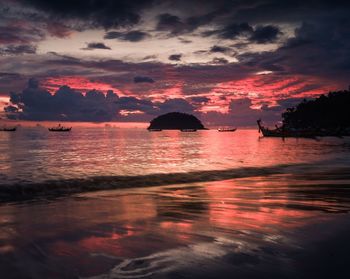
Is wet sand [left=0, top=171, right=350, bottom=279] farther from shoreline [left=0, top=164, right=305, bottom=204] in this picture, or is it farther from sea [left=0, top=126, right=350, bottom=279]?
shoreline [left=0, top=164, right=305, bottom=204]

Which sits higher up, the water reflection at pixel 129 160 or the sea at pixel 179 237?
the sea at pixel 179 237

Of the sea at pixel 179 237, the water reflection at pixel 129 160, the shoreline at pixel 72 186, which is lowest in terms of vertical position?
the water reflection at pixel 129 160

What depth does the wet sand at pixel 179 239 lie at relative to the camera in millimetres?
5418

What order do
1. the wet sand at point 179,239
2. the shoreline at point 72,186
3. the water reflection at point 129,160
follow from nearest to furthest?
the wet sand at point 179,239 < the shoreline at point 72,186 < the water reflection at point 129,160

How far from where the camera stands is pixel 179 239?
284 inches

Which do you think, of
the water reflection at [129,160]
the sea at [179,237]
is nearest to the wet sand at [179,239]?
the sea at [179,237]

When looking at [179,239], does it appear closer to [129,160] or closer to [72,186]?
[72,186]

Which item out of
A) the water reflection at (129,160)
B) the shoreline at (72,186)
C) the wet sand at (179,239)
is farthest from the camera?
the water reflection at (129,160)

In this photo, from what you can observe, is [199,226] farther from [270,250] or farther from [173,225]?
[270,250]

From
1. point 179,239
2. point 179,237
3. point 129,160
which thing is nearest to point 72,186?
point 179,237

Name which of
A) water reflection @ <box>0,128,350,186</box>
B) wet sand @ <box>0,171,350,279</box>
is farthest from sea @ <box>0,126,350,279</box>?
water reflection @ <box>0,128,350,186</box>

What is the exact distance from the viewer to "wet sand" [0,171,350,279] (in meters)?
5.42

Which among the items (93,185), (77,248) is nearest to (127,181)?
(93,185)

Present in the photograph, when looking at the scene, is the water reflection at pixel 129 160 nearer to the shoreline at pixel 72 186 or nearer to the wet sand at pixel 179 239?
the shoreline at pixel 72 186
